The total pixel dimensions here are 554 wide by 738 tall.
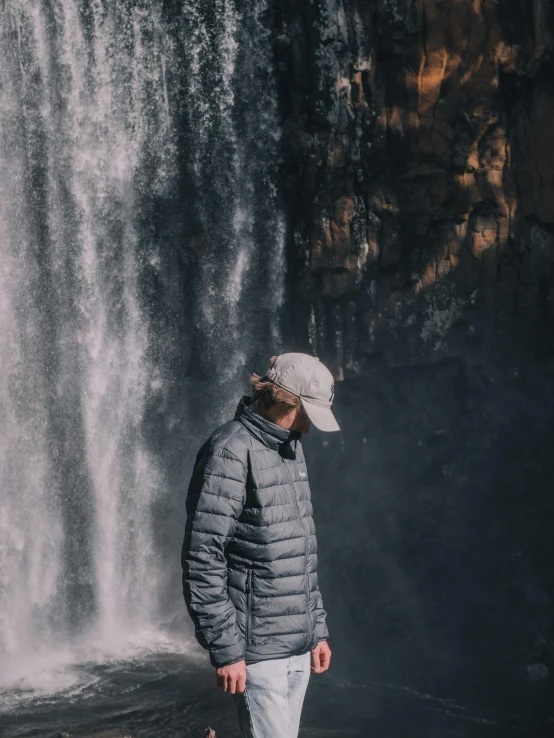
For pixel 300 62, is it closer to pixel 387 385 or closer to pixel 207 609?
pixel 387 385

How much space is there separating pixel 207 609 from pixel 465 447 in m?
5.91

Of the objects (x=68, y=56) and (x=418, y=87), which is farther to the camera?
(x=68, y=56)

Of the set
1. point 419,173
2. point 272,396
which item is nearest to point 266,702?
point 272,396

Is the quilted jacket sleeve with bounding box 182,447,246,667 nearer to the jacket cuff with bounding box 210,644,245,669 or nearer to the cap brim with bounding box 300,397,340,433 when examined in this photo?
the jacket cuff with bounding box 210,644,245,669

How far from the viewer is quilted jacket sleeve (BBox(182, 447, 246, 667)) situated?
9.12 feet

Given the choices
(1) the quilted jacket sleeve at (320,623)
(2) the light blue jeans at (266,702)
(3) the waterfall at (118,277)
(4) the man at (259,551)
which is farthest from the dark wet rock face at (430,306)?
(2) the light blue jeans at (266,702)

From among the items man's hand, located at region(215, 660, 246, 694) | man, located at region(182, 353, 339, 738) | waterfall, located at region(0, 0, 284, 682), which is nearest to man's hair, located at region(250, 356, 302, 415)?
man, located at region(182, 353, 339, 738)

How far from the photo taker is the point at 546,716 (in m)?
7.32

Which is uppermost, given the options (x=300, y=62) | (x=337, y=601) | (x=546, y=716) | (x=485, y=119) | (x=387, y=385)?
(x=300, y=62)

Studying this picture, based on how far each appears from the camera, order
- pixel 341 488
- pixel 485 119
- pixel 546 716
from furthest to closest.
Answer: pixel 341 488, pixel 485 119, pixel 546 716

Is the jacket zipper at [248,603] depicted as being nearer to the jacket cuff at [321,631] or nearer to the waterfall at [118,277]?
the jacket cuff at [321,631]

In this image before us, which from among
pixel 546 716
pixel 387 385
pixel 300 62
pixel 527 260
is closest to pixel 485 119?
pixel 527 260

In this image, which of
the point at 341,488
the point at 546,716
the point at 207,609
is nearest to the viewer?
the point at 207,609

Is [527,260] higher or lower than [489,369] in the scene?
higher
